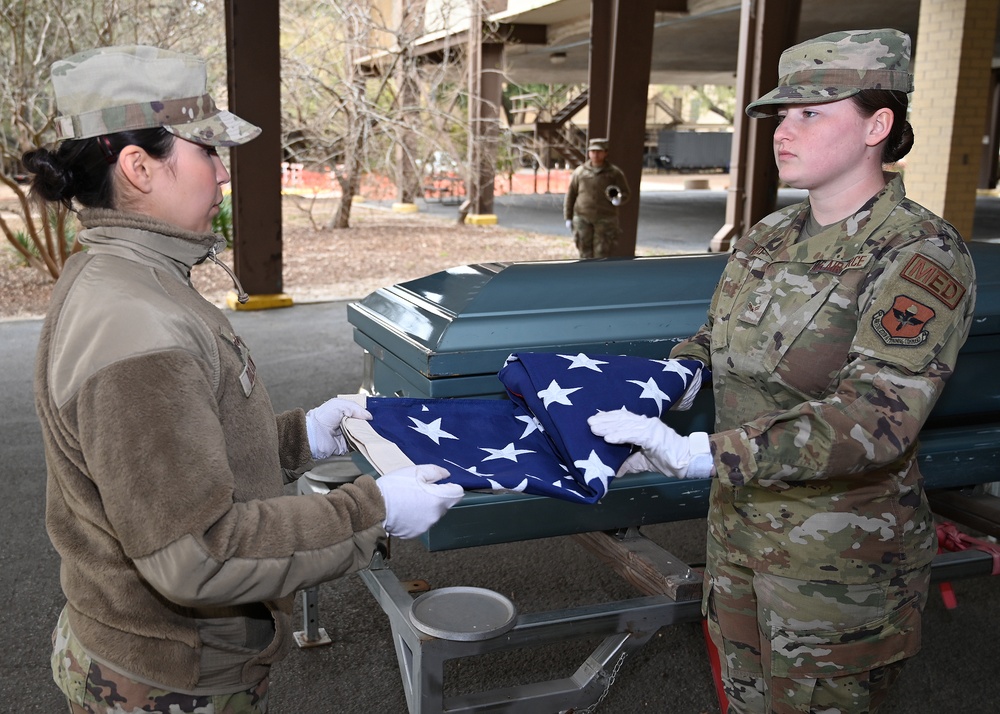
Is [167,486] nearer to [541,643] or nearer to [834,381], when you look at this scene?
[834,381]

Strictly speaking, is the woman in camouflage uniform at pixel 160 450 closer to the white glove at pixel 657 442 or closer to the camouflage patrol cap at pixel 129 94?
the camouflage patrol cap at pixel 129 94

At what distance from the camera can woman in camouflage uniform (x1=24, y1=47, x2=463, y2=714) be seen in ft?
4.02

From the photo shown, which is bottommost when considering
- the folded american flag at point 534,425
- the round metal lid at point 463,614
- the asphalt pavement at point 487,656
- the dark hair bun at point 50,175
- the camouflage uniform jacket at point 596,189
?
the asphalt pavement at point 487,656

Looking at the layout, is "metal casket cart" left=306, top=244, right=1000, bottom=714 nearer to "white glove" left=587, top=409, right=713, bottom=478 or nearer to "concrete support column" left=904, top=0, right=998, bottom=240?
"white glove" left=587, top=409, right=713, bottom=478

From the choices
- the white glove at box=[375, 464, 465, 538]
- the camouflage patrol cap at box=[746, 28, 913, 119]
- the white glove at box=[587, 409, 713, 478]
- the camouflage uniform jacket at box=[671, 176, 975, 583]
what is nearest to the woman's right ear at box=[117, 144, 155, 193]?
the white glove at box=[375, 464, 465, 538]

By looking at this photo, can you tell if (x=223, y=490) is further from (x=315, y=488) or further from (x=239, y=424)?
(x=315, y=488)

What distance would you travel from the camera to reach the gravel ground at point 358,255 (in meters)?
10.3

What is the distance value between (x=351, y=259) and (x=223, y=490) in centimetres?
1195

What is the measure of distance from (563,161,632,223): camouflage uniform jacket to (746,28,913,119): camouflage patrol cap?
27.5 feet

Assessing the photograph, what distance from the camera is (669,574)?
8.54ft

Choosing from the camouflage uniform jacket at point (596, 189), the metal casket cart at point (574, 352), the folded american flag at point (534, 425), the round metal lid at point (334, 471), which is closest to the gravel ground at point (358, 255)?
the camouflage uniform jacket at point (596, 189)

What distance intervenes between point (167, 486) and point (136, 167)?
50 centimetres

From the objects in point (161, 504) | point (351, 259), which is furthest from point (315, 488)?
point (351, 259)

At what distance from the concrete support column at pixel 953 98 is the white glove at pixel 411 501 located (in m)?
11.7
